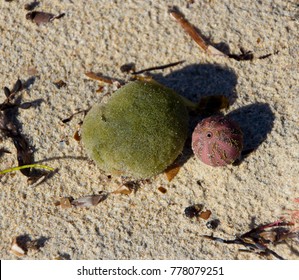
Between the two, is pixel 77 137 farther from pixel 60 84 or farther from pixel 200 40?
pixel 200 40

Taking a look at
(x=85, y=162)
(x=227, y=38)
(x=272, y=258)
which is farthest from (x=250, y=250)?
(x=227, y=38)

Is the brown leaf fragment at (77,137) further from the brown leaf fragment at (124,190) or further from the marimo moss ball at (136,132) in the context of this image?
the brown leaf fragment at (124,190)

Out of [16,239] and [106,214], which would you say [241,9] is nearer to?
[106,214]

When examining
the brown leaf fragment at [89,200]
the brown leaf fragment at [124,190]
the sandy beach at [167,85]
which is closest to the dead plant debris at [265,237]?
the sandy beach at [167,85]

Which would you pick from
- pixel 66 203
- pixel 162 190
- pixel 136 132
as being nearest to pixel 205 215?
pixel 162 190

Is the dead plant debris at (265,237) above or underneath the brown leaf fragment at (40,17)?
underneath

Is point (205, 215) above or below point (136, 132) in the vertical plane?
below

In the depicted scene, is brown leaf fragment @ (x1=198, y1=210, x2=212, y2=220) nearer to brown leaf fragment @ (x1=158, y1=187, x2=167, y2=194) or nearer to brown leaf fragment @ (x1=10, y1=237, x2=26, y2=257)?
brown leaf fragment @ (x1=158, y1=187, x2=167, y2=194)

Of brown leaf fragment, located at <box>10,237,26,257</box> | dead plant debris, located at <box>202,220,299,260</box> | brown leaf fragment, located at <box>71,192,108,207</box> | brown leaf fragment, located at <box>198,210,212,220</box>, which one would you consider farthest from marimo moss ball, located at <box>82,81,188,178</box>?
brown leaf fragment, located at <box>10,237,26,257</box>
